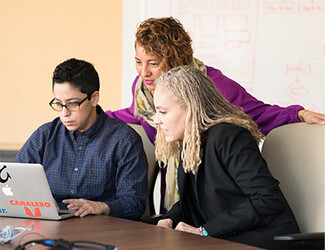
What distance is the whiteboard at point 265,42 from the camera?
3.48 m

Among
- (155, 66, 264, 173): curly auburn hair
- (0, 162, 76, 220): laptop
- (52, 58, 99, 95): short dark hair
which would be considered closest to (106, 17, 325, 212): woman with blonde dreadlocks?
(52, 58, 99, 95): short dark hair

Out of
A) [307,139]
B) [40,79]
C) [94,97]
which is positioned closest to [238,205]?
[307,139]

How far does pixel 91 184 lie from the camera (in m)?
2.21

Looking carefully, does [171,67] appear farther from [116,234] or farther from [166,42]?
[116,234]

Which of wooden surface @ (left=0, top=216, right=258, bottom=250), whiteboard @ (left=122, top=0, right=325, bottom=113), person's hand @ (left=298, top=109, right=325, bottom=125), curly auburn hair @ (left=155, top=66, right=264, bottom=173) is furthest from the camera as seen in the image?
whiteboard @ (left=122, top=0, right=325, bottom=113)

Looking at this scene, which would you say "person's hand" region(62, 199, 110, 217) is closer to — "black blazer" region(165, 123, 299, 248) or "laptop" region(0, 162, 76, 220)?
"laptop" region(0, 162, 76, 220)

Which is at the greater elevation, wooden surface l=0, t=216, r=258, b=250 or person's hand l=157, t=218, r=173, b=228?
wooden surface l=0, t=216, r=258, b=250

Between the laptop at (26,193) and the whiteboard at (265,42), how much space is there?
1.84m

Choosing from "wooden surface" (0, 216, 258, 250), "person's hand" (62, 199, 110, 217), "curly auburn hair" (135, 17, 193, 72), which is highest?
"curly auburn hair" (135, 17, 193, 72)

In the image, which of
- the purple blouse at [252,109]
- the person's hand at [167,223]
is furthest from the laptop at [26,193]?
the purple blouse at [252,109]

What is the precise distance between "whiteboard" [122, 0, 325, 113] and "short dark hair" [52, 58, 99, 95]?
3.84 ft

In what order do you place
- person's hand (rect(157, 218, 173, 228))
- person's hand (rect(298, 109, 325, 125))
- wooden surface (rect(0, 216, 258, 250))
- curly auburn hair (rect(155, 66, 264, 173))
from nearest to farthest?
wooden surface (rect(0, 216, 258, 250))
curly auburn hair (rect(155, 66, 264, 173))
person's hand (rect(157, 218, 173, 228))
person's hand (rect(298, 109, 325, 125))

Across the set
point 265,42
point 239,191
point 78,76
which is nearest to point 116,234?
point 239,191

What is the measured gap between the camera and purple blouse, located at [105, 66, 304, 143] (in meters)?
2.38
